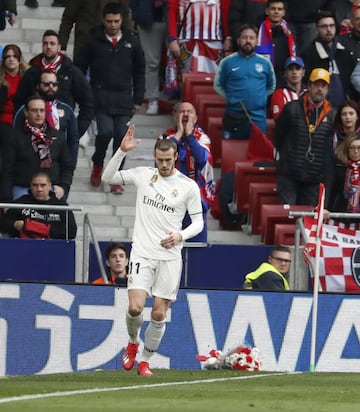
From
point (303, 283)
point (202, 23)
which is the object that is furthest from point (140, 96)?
point (303, 283)

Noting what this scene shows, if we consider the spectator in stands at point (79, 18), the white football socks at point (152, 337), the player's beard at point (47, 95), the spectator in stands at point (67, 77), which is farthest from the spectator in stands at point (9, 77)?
the white football socks at point (152, 337)

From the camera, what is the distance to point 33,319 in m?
17.6

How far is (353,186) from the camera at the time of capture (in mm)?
18922

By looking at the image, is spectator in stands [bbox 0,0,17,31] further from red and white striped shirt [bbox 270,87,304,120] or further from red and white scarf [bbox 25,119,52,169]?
red and white striped shirt [bbox 270,87,304,120]

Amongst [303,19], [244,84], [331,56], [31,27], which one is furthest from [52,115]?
[303,19]

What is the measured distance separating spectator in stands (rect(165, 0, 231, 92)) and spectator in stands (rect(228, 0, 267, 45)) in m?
0.18

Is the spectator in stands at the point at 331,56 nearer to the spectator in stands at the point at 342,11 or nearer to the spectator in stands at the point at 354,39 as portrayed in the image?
the spectator in stands at the point at 354,39

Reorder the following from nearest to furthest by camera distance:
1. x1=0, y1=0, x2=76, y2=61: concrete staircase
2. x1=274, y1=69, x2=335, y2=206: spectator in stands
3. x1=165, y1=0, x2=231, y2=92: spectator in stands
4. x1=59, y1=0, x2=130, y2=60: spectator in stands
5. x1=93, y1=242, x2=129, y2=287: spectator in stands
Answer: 1. x1=93, y1=242, x2=129, y2=287: spectator in stands
2. x1=274, y1=69, x2=335, y2=206: spectator in stands
3. x1=165, y1=0, x2=231, y2=92: spectator in stands
4. x1=59, y1=0, x2=130, y2=60: spectator in stands
5. x1=0, y1=0, x2=76, y2=61: concrete staircase

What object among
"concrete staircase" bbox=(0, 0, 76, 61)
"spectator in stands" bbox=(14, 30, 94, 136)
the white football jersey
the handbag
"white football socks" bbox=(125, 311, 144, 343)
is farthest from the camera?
"concrete staircase" bbox=(0, 0, 76, 61)

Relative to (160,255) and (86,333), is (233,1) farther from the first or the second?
(160,255)

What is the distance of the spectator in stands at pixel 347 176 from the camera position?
1892cm

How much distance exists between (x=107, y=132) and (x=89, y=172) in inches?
36.6

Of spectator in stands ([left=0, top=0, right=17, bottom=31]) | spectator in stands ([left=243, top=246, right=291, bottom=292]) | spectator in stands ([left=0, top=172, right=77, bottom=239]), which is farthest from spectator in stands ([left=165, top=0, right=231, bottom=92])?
spectator in stands ([left=243, top=246, right=291, bottom=292])

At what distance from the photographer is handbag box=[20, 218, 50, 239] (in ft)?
60.1
